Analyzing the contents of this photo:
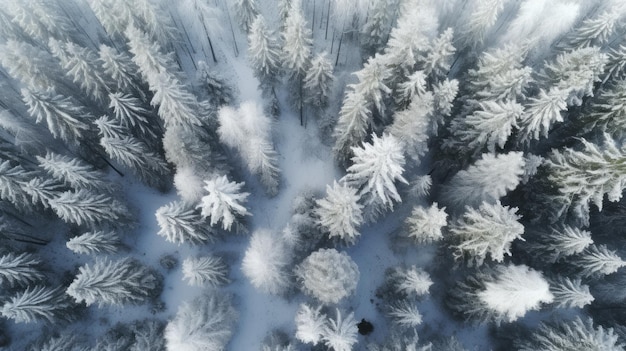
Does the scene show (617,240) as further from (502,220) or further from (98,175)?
(98,175)

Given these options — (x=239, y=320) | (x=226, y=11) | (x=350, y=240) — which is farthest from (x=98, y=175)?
(x=226, y=11)

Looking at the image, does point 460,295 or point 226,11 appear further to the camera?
point 226,11

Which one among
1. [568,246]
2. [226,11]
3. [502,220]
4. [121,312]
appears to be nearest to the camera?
[502,220]

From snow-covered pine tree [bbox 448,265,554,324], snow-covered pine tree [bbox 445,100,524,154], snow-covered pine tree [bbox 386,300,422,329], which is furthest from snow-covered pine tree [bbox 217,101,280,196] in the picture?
snow-covered pine tree [bbox 448,265,554,324]

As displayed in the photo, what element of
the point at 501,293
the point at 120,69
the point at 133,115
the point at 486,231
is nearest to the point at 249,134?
the point at 133,115

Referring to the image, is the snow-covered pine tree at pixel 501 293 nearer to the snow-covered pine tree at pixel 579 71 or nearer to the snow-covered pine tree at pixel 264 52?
the snow-covered pine tree at pixel 579 71

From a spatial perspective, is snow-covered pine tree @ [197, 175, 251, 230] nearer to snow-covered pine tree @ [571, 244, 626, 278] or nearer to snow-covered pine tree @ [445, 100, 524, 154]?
snow-covered pine tree @ [445, 100, 524, 154]
